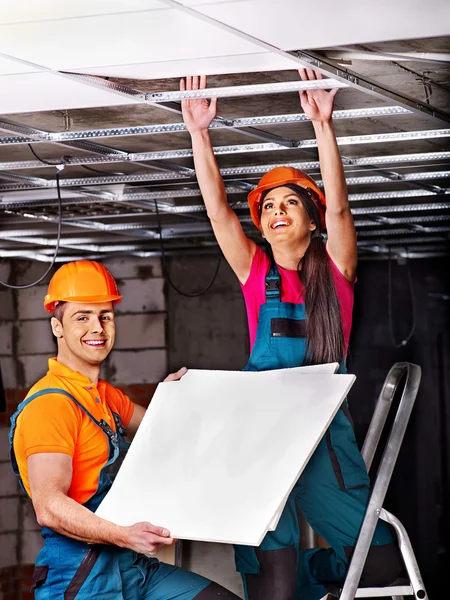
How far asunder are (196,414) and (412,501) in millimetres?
4195

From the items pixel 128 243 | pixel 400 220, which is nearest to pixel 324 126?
pixel 400 220

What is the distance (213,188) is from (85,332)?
0.66m

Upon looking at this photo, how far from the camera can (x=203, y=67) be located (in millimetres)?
2893

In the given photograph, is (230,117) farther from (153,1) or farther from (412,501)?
(412,501)

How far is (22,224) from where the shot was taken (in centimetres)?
552

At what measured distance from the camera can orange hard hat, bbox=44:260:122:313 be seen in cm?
333

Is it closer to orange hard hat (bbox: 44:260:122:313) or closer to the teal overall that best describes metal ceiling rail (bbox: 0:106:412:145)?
orange hard hat (bbox: 44:260:122:313)

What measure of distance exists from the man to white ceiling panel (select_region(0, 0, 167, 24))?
111 cm

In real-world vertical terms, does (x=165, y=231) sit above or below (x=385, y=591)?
above

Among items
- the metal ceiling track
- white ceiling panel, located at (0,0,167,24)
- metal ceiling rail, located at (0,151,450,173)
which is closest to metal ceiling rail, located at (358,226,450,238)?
the metal ceiling track

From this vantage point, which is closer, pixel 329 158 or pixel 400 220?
pixel 329 158

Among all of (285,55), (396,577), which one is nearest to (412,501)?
(396,577)

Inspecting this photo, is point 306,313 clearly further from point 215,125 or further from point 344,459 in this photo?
point 215,125

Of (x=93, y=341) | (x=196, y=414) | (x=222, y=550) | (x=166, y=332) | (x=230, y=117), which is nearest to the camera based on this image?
(x=196, y=414)
